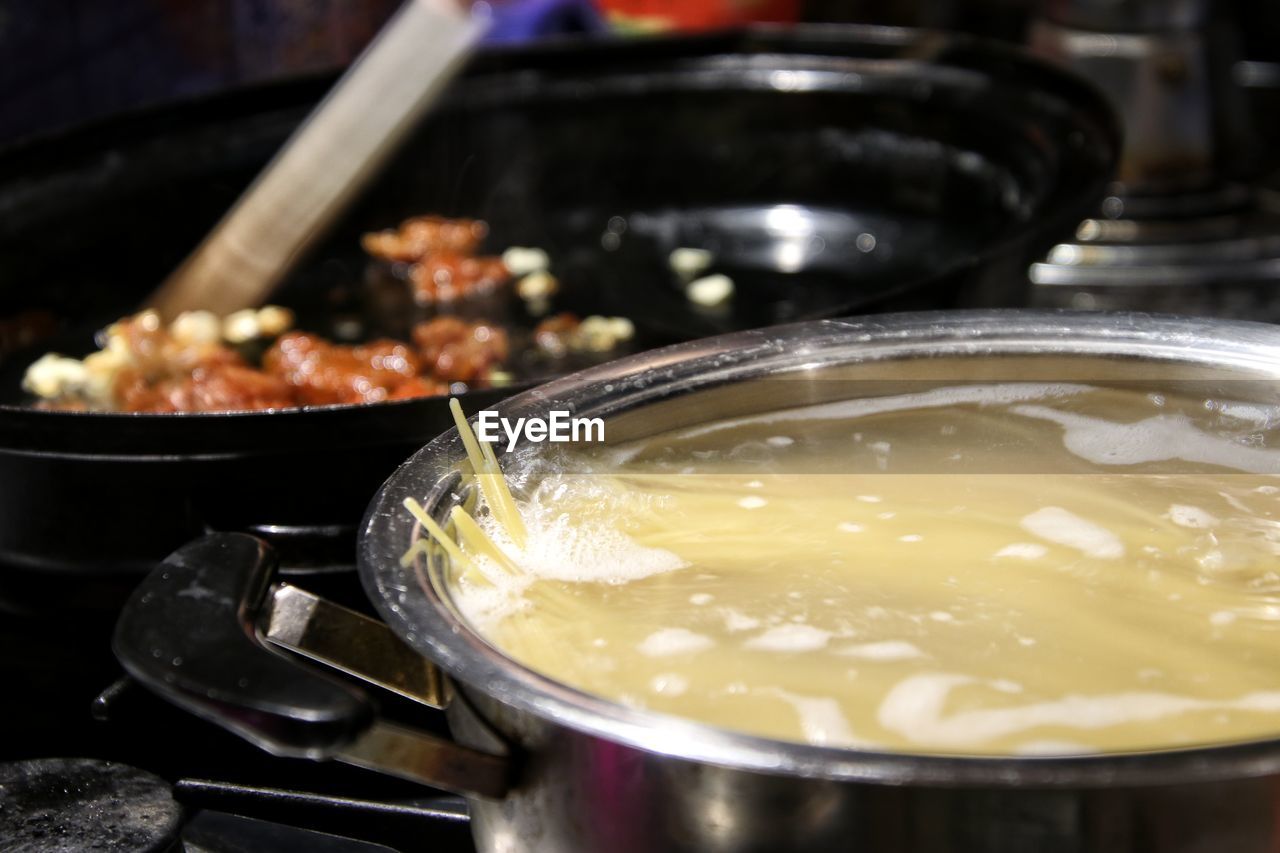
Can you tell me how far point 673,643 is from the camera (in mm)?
976

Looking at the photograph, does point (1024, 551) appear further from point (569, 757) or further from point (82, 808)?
point (82, 808)

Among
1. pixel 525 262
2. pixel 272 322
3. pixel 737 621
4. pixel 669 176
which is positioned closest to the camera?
pixel 737 621

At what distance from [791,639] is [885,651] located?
0.07m

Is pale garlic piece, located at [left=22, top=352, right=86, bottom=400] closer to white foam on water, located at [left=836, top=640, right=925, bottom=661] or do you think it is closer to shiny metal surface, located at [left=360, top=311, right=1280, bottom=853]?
shiny metal surface, located at [left=360, top=311, right=1280, bottom=853]

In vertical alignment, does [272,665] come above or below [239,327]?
→ below

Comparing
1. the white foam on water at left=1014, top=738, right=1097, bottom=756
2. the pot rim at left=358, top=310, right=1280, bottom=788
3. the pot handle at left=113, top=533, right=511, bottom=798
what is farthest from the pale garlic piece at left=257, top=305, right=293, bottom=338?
the white foam on water at left=1014, top=738, right=1097, bottom=756

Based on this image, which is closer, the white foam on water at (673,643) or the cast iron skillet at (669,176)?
the white foam on water at (673,643)

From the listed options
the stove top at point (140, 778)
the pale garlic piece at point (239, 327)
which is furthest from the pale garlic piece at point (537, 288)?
the stove top at point (140, 778)

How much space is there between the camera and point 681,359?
4.03 ft

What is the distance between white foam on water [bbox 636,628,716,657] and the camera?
97 centimetres

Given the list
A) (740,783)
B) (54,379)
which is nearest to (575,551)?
(740,783)

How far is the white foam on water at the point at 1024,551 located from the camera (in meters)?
1.09

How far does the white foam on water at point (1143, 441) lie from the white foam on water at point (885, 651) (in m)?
0.37

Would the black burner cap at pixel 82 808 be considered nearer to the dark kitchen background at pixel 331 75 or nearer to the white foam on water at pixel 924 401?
the dark kitchen background at pixel 331 75
